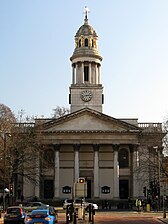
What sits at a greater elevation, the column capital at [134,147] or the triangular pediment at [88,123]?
the triangular pediment at [88,123]

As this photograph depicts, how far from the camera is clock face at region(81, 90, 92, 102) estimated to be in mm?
75750

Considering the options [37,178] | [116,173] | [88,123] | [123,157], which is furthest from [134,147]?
[37,178]

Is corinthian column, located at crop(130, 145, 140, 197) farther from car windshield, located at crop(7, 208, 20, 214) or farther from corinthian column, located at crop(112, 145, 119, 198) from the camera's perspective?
car windshield, located at crop(7, 208, 20, 214)

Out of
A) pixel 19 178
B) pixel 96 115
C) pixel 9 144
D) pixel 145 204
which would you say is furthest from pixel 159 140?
pixel 19 178

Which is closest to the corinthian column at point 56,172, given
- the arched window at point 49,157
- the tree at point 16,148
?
the arched window at point 49,157

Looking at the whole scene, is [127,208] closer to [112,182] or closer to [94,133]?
[112,182]

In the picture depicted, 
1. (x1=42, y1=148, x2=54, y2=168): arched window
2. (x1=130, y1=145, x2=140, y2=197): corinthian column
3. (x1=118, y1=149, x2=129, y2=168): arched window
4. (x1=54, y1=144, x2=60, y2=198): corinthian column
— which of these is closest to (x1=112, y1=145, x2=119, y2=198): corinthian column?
(x1=130, y1=145, x2=140, y2=197): corinthian column

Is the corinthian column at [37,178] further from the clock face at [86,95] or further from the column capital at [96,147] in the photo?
the clock face at [86,95]

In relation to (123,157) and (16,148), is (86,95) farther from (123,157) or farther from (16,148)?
(16,148)

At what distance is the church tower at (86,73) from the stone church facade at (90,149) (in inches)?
6.3

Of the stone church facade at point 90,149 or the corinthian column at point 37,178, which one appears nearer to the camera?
the corinthian column at point 37,178

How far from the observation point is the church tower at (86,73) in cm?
7581

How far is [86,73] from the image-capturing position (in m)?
77.1

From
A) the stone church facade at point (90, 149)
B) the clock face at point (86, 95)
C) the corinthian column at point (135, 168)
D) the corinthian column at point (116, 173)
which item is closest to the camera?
the corinthian column at point (116, 173)
